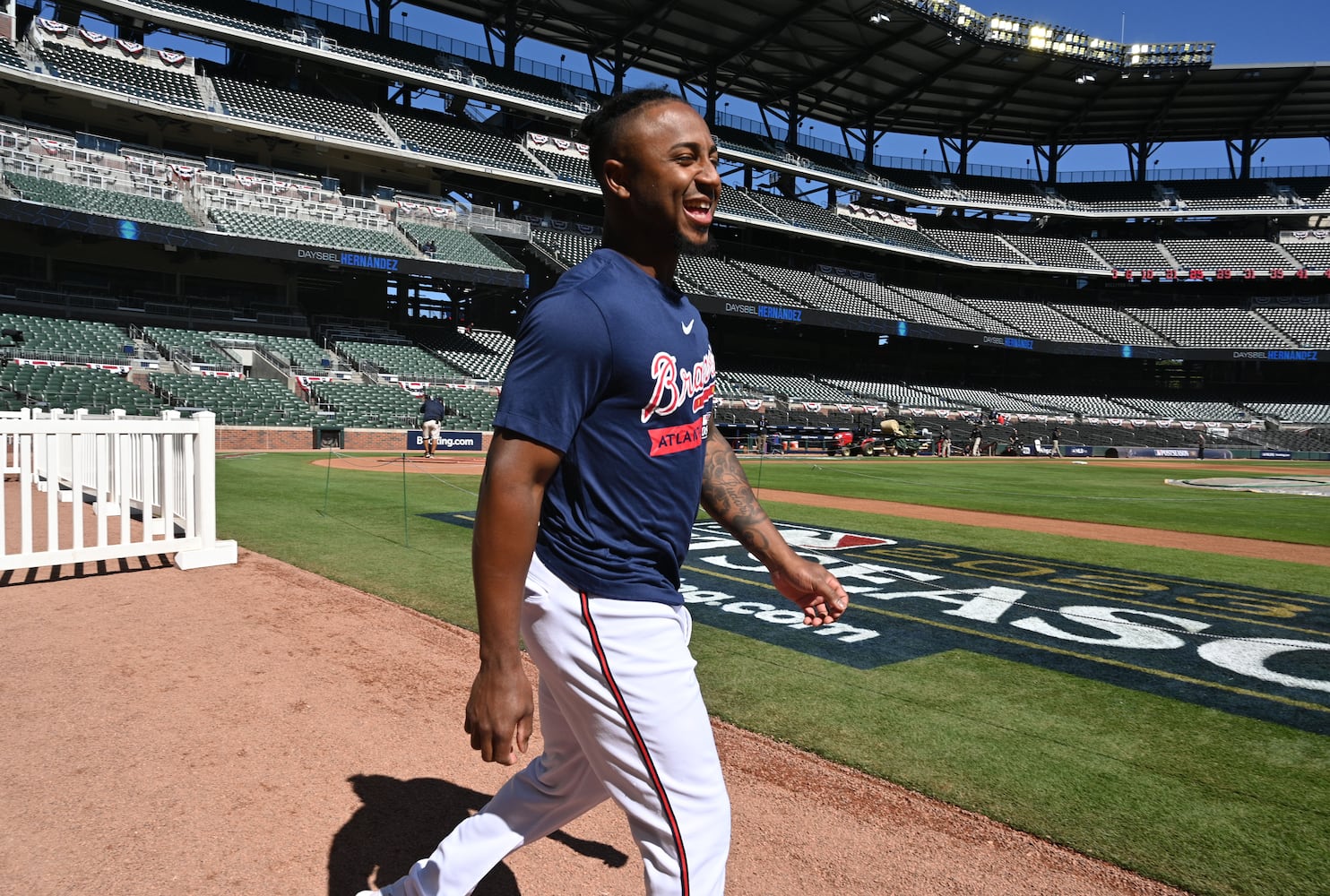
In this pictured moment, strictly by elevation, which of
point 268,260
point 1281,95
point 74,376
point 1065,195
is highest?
point 1281,95

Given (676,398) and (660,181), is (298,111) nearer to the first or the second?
(660,181)

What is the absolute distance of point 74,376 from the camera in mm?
24547

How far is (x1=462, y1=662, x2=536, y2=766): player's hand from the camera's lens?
5.93 feet

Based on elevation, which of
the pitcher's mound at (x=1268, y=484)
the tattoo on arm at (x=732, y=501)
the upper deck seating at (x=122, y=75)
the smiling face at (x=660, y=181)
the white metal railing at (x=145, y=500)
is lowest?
the pitcher's mound at (x=1268, y=484)

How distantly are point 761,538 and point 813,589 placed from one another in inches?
8.4

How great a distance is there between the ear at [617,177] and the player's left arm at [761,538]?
788mm

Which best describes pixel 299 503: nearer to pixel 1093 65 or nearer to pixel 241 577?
pixel 241 577

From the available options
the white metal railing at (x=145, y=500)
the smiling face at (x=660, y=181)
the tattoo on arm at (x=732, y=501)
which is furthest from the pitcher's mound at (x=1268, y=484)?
the smiling face at (x=660, y=181)

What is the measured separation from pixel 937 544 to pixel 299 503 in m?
9.02

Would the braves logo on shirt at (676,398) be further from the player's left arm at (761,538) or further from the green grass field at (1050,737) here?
the green grass field at (1050,737)

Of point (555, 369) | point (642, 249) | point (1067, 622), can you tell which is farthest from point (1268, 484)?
point (555, 369)

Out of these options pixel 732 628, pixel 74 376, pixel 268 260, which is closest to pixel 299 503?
pixel 732 628

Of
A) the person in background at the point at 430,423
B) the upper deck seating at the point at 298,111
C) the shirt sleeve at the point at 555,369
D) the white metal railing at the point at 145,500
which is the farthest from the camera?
the upper deck seating at the point at 298,111

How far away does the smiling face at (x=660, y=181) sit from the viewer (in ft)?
6.54
